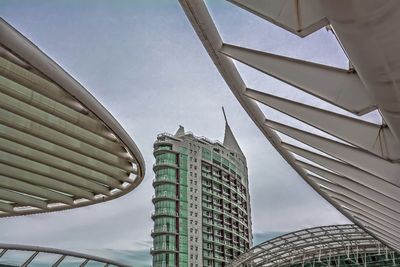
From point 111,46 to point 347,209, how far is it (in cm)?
1045

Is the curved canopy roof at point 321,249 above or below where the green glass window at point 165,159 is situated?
below

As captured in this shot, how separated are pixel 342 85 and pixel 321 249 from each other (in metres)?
44.7

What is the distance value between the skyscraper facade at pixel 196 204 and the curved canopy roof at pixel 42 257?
2024 inches

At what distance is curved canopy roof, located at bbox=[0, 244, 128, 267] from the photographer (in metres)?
26.2

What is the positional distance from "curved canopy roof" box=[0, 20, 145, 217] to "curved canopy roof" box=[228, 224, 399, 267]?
23.4 metres

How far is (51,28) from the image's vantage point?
52.7ft

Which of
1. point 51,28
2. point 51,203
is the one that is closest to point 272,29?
point 51,28

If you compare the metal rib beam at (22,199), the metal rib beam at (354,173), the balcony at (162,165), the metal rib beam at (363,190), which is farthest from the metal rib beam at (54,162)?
the balcony at (162,165)

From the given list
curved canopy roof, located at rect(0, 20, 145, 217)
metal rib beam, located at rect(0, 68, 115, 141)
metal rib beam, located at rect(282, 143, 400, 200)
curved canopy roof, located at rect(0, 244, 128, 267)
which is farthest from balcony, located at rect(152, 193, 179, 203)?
metal rib beam, located at rect(282, 143, 400, 200)

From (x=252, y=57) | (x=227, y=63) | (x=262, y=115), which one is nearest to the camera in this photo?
(x=252, y=57)

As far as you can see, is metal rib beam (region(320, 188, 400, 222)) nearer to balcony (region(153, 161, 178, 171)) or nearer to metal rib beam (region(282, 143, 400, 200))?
metal rib beam (region(282, 143, 400, 200))

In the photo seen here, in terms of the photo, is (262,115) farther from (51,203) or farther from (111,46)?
(51,203)

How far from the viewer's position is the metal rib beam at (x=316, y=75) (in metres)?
5.16

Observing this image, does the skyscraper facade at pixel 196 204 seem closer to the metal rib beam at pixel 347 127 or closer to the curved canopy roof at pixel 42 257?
the curved canopy roof at pixel 42 257
